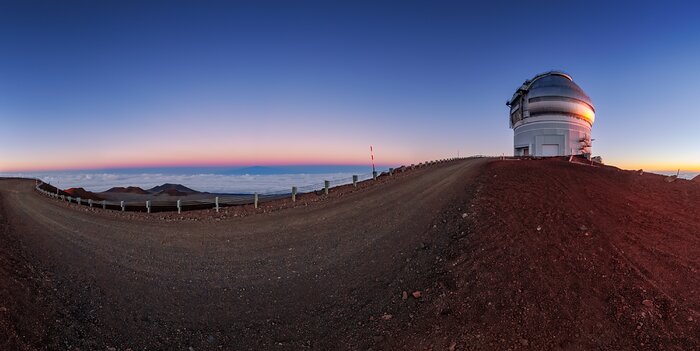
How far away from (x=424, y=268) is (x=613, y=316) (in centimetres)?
384

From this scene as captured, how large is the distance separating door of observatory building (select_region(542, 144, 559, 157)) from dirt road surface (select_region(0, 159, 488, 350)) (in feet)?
A: 90.0

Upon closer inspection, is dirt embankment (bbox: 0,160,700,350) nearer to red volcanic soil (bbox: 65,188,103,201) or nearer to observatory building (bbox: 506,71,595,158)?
observatory building (bbox: 506,71,595,158)

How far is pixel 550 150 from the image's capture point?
1548 inches

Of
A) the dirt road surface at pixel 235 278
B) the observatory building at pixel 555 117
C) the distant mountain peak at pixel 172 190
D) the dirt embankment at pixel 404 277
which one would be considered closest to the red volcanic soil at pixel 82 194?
the distant mountain peak at pixel 172 190

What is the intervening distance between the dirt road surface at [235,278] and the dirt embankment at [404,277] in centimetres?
5

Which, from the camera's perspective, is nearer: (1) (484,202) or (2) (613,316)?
(2) (613,316)

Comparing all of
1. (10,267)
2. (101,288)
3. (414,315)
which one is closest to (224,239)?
(101,288)

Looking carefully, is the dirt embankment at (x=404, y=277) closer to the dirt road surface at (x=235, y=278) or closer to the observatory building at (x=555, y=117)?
the dirt road surface at (x=235, y=278)

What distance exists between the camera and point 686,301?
6758 millimetres

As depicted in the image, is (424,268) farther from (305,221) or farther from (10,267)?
(10,267)

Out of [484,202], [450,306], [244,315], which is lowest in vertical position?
[244,315]

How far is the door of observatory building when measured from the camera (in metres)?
39.1

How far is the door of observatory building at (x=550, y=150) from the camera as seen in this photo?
39094 mm

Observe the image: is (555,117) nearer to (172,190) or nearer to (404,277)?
(404,277)
